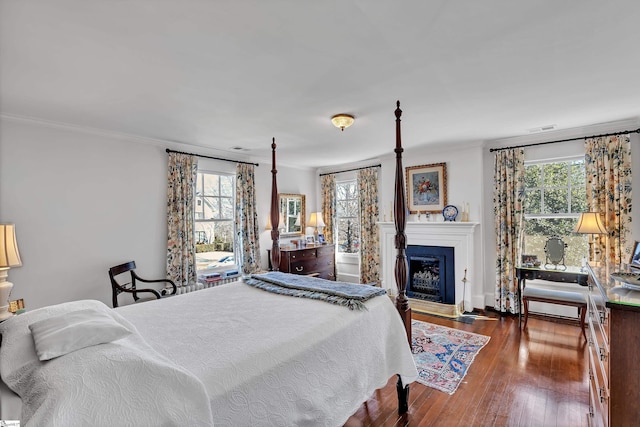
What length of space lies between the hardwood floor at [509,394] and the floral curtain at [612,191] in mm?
1143

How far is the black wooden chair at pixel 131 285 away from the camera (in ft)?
10.8

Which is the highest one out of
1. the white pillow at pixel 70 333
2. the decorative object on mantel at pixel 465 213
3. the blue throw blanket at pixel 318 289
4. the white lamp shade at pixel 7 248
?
the decorative object on mantel at pixel 465 213

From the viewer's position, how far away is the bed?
931mm

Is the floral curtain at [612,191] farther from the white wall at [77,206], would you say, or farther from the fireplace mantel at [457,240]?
the white wall at [77,206]

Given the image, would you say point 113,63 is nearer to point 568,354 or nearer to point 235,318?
point 235,318

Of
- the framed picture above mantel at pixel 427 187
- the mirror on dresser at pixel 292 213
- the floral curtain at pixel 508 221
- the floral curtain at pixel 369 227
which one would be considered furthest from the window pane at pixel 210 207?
the floral curtain at pixel 508 221

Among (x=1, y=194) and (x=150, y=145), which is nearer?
(x=1, y=194)

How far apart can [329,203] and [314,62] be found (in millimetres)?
4310

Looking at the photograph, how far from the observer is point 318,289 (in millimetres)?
2332

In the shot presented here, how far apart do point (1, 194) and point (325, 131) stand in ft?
11.2

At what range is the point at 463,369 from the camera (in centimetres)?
279

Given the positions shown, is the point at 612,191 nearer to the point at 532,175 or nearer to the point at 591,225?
the point at 591,225

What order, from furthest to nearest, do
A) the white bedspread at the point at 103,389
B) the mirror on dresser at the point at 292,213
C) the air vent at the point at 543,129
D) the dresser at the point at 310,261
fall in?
the mirror on dresser at the point at 292,213, the dresser at the point at 310,261, the air vent at the point at 543,129, the white bedspread at the point at 103,389

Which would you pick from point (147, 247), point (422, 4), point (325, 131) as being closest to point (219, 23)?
point (422, 4)
